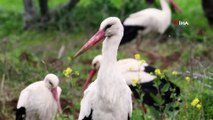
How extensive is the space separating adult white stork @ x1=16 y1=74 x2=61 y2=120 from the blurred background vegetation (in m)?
0.32

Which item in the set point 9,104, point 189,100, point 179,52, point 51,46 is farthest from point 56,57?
point 189,100

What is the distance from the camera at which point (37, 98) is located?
7441 millimetres

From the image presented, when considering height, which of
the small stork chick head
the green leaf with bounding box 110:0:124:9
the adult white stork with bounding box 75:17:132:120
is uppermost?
the green leaf with bounding box 110:0:124:9

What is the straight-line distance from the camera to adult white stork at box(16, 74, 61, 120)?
7.34 metres

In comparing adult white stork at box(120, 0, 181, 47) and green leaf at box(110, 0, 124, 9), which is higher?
green leaf at box(110, 0, 124, 9)

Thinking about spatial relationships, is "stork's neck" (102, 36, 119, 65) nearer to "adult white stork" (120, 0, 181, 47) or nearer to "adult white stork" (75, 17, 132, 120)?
"adult white stork" (75, 17, 132, 120)

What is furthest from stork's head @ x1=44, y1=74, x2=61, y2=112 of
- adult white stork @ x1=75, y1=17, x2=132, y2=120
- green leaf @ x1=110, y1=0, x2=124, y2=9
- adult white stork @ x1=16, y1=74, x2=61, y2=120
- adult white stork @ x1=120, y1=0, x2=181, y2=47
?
green leaf @ x1=110, y1=0, x2=124, y2=9

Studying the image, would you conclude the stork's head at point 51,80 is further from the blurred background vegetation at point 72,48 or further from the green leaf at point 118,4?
the green leaf at point 118,4

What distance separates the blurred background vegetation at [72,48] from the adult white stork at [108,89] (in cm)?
122

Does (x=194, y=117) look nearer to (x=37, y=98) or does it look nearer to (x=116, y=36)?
(x=116, y=36)

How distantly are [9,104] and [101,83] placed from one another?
2.54 metres

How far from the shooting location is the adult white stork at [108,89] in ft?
19.4

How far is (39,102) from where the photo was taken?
743cm

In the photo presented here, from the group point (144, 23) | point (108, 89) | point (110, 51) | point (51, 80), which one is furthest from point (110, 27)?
point (144, 23)
